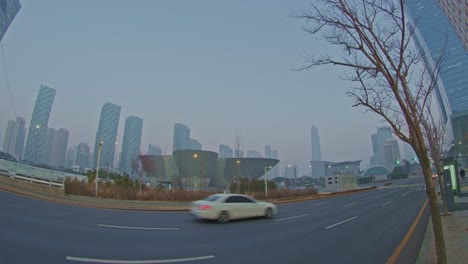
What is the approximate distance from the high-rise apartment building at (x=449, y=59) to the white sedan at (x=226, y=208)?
43.3 feet

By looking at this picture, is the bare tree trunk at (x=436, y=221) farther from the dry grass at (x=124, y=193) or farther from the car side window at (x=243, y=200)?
the dry grass at (x=124, y=193)

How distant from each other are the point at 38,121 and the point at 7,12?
160ft

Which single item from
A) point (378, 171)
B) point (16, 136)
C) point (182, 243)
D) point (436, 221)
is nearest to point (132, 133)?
point (16, 136)

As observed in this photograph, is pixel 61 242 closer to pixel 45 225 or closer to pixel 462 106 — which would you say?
pixel 45 225

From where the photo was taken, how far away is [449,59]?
24922mm

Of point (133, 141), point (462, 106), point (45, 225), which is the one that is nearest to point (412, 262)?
point (45, 225)

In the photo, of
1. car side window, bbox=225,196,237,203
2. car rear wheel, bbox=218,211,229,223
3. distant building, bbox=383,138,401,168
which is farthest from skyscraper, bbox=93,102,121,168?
car rear wheel, bbox=218,211,229,223

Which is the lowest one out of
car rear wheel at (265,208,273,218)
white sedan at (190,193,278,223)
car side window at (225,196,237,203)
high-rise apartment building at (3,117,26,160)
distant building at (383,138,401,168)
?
car rear wheel at (265,208,273,218)

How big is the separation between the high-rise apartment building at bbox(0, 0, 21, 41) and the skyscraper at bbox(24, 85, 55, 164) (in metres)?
41.5

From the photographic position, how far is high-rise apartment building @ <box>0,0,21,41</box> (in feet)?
130

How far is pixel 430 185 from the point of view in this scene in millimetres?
5316

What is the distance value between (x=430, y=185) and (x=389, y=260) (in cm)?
263

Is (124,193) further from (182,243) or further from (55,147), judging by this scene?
(55,147)

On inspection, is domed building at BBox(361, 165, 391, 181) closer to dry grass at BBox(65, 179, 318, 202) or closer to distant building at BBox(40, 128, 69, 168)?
dry grass at BBox(65, 179, 318, 202)
